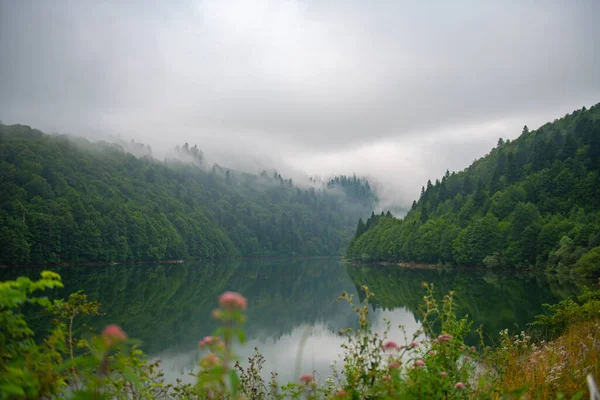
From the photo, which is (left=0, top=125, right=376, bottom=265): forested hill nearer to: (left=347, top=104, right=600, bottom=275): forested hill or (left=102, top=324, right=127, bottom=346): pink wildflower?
(left=347, top=104, right=600, bottom=275): forested hill

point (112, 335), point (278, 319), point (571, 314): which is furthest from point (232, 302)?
point (278, 319)

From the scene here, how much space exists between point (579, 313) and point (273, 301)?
30049 mm

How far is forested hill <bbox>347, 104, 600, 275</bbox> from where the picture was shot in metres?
71.4

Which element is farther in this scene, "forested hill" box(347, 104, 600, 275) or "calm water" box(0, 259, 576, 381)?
"forested hill" box(347, 104, 600, 275)

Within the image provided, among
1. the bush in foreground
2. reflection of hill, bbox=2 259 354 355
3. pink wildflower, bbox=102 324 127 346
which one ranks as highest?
pink wildflower, bbox=102 324 127 346

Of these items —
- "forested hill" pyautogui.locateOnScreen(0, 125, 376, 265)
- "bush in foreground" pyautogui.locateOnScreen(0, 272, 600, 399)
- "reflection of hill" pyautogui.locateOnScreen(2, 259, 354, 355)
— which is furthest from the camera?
"forested hill" pyautogui.locateOnScreen(0, 125, 376, 265)

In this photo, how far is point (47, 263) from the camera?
3354 inches

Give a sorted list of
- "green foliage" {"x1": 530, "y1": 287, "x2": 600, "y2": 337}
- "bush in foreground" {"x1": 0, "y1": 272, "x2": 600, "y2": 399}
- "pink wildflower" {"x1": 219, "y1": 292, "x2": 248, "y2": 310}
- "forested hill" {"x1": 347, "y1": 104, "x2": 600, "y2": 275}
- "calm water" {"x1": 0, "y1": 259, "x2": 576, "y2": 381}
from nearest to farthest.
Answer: "pink wildflower" {"x1": 219, "y1": 292, "x2": 248, "y2": 310}, "bush in foreground" {"x1": 0, "y1": 272, "x2": 600, "y2": 399}, "green foliage" {"x1": 530, "y1": 287, "x2": 600, "y2": 337}, "calm water" {"x1": 0, "y1": 259, "x2": 576, "y2": 381}, "forested hill" {"x1": 347, "y1": 104, "x2": 600, "y2": 275}

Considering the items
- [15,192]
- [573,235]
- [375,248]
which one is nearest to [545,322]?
[573,235]

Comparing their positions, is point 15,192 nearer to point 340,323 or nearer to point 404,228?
point 340,323

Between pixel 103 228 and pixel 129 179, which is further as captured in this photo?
pixel 129 179

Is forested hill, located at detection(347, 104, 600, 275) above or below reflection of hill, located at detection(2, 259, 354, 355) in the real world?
above

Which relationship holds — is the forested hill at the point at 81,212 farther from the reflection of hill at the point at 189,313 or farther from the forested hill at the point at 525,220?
the forested hill at the point at 525,220

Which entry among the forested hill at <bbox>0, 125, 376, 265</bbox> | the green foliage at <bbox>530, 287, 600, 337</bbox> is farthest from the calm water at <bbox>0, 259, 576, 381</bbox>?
the forested hill at <bbox>0, 125, 376, 265</bbox>
